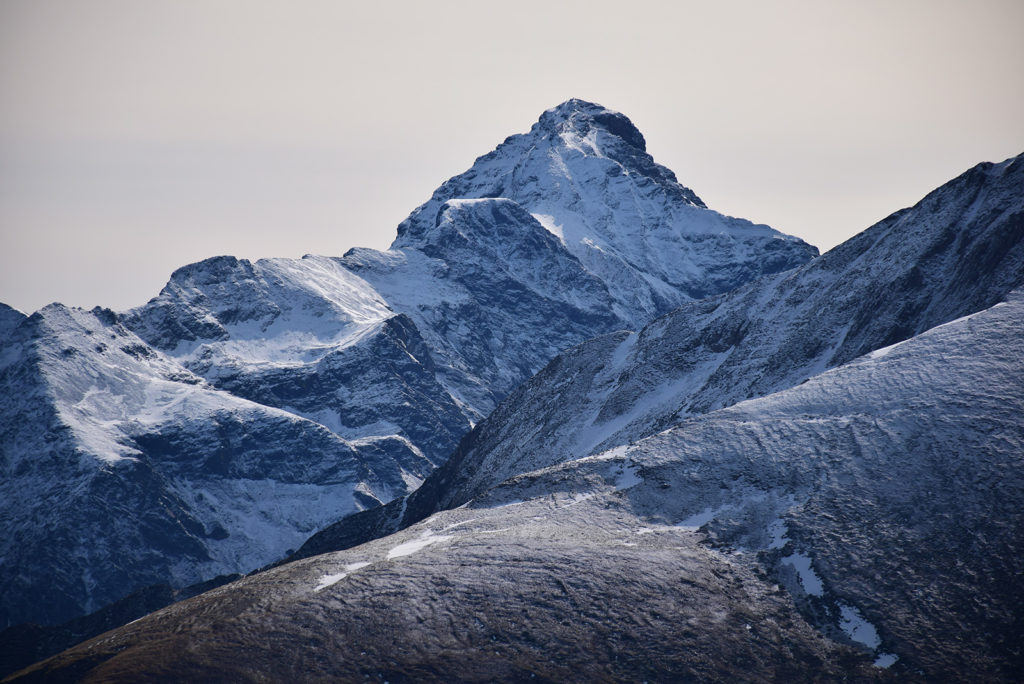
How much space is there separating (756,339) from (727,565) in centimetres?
6292

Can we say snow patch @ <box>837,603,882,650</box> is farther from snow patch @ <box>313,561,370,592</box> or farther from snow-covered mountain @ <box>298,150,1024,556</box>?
snow-covered mountain @ <box>298,150,1024,556</box>

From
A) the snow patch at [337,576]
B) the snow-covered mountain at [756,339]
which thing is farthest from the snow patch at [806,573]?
the snow-covered mountain at [756,339]

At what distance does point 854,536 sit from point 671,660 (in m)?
20.2

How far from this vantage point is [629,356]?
170 metres

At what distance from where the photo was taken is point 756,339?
494ft

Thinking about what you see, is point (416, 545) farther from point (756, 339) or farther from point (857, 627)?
point (756, 339)

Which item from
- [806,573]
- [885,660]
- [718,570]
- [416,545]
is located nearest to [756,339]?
[718,570]

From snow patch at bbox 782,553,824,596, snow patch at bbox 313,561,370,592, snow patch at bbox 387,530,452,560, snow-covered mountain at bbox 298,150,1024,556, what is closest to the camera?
snow patch at bbox 782,553,824,596

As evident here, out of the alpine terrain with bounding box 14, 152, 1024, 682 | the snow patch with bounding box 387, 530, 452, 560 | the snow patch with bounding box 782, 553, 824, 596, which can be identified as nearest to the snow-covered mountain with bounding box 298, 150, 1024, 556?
the alpine terrain with bounding box 14, 152, 1024, 682

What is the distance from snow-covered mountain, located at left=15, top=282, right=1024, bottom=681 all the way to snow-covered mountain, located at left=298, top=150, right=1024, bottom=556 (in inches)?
873

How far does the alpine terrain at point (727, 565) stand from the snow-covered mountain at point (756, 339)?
486 centimetres

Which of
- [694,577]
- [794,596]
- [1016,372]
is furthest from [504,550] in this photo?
[1016,372]

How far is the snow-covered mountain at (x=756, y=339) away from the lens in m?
133

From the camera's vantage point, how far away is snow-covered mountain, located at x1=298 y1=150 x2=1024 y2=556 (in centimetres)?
13325
